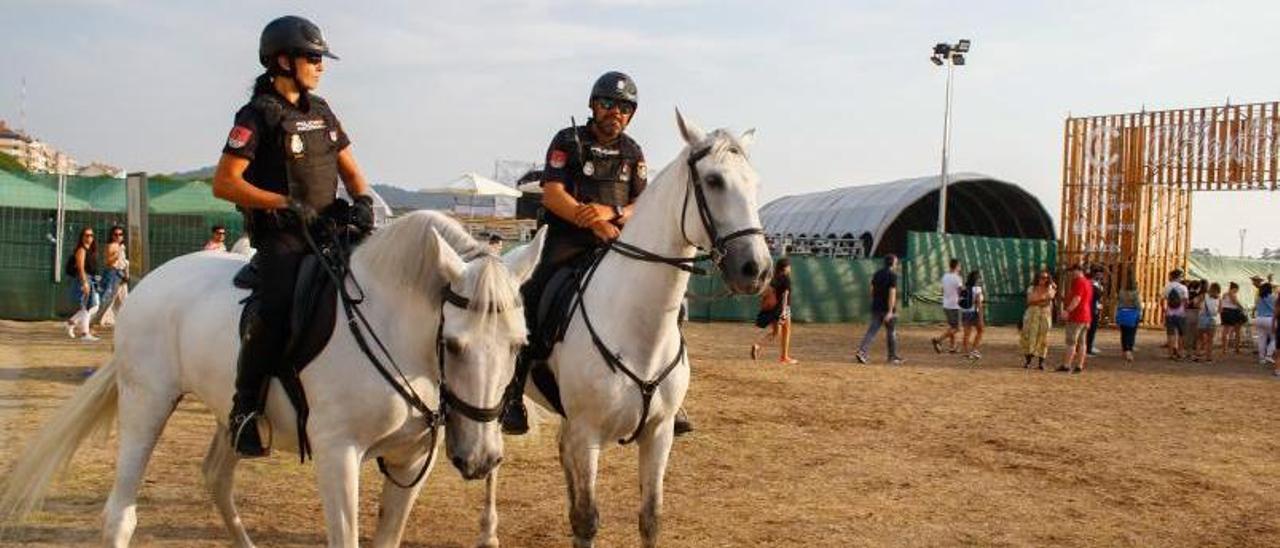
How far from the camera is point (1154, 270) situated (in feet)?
106

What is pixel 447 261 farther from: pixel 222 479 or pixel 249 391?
pixel 222 479

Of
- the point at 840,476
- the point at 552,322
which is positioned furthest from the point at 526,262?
the point at 840,476

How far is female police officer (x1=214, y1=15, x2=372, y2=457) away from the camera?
4.44m

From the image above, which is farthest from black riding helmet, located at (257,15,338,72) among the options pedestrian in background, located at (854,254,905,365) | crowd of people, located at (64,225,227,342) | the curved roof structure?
the curved roof structure

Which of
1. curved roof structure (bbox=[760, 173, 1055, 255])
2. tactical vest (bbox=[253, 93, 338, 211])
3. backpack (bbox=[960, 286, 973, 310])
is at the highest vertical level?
curved roof structure (bbox=[760, 173, 1055, 255])

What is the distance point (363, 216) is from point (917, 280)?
2913 cm

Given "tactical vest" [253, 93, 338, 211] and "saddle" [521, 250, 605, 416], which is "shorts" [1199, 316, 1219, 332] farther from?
"tactical vest" [253, 93, 338, 211]

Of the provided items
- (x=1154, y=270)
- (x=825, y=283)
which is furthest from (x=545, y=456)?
(x=1154, y=270)

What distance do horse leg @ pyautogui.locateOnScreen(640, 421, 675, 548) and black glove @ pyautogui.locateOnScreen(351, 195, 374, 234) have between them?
1.87m

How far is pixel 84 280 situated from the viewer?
56.7ft

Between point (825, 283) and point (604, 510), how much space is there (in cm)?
2480

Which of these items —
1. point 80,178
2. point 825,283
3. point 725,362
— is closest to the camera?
point 725,362

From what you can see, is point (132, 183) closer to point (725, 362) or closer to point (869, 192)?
point (725, 362)

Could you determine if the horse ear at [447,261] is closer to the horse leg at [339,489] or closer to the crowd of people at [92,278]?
the horse leg at [339,489]
